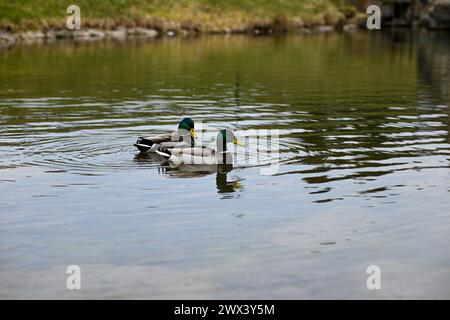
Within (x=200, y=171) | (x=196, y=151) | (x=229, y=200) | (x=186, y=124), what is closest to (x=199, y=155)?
(x=196, y=151)

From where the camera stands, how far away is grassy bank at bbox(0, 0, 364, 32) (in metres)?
84.6

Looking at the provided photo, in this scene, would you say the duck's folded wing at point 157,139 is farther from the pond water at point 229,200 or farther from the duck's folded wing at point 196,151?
the duck's folded wing at point 196,151

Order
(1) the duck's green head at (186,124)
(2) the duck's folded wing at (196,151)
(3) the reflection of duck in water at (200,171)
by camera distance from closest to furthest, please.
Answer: (3) the reflection of duck in water at (200,171)
(2) the duck's folded wing at (196,151)
(1) the duck's green head at (186,124)

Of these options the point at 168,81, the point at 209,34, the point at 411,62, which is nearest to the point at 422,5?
the point at 209,34

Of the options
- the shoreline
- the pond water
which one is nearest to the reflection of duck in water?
the pond water

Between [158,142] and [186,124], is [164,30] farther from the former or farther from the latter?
[158,142]

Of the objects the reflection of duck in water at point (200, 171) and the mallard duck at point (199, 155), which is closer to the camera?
the reflection of duck in water at point (200, 171)

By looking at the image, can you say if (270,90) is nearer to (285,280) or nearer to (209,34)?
(285,280)

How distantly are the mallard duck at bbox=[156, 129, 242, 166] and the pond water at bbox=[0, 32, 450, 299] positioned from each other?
0.33 m

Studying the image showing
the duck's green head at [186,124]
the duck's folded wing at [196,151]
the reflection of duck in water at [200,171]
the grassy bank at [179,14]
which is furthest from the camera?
the grassy bank at [179,14]

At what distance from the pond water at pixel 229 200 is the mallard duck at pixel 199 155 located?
0.33 metres

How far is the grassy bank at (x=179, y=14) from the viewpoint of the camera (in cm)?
8462

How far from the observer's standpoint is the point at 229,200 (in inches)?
656

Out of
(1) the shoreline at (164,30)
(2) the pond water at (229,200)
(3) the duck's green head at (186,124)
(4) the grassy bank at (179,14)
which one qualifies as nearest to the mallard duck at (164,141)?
(3) the duck's green head at (186,124)
